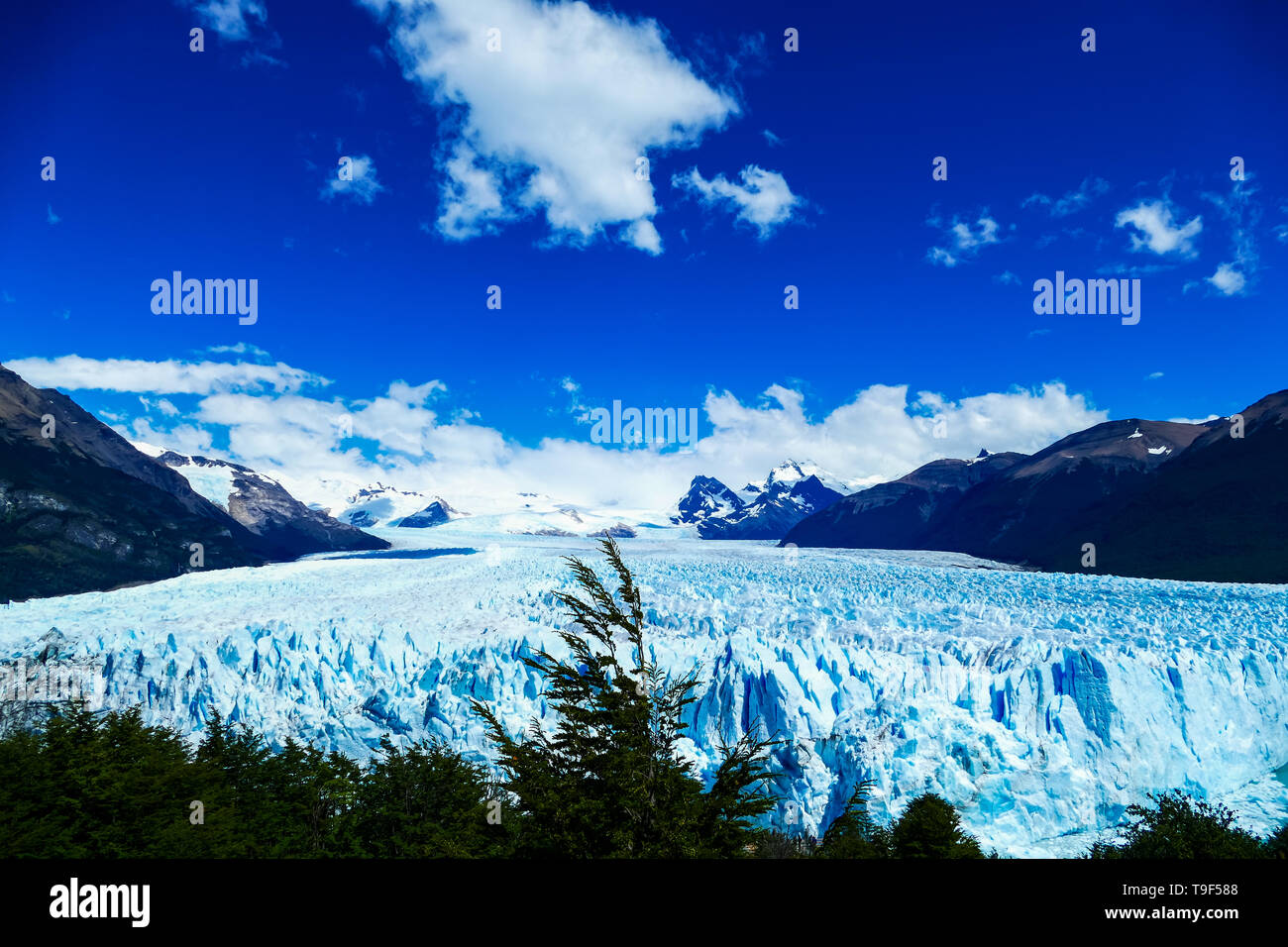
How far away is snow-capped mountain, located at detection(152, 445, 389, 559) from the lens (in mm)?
150250

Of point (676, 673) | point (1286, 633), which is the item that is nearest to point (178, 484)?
point (676, 673)

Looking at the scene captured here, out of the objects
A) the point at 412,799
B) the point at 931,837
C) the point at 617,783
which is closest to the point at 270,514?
the point at 412,799

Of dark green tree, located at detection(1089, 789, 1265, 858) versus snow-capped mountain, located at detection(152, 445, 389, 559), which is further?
snow-capped mountain, located at detection(152, 445, 389, 559)

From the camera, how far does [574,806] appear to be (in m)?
6.71

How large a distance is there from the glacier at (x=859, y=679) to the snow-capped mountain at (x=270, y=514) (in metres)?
116

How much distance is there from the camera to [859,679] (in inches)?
1029

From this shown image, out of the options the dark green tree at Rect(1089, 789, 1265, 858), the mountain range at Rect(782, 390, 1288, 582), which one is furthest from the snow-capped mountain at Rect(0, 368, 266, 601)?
the mountain range at Rect(782, 390, 1288, 582)

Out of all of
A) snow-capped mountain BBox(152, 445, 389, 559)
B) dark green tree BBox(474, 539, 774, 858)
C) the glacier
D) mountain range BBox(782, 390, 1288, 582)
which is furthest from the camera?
snow-capped mountain BBox(152, 445, 389, 559)

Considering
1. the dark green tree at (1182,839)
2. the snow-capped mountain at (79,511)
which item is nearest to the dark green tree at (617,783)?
the dark green tree at (1182,839)

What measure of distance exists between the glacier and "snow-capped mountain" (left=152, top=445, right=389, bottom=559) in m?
116

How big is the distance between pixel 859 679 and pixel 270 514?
171291 millimetres

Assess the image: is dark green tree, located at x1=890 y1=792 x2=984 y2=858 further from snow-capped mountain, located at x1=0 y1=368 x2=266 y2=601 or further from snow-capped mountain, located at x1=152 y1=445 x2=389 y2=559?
snow-capped mountain, located at x1=152 y1=445 x2=389 y2=559

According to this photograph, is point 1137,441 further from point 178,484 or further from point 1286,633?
point 178,484
